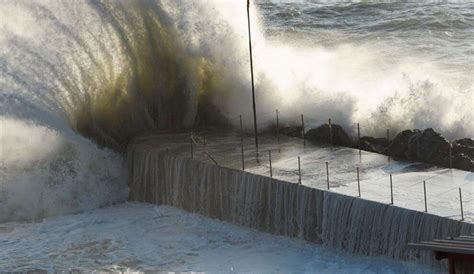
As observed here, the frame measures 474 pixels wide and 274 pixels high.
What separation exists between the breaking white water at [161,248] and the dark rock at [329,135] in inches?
134

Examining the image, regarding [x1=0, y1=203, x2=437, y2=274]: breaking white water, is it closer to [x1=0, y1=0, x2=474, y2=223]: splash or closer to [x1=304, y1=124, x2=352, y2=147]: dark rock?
[x1=0, y1=0, x2=474, y2=223]: splash

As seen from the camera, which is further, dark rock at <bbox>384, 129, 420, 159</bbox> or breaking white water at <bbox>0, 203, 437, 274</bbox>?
dark rock at <bbox>384, 129, 420, 159</bbox>

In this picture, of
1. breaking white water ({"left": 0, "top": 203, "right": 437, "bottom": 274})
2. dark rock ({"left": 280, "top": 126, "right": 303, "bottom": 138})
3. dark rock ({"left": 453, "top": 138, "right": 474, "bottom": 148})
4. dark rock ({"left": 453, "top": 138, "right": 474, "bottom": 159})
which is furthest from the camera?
dark rock ({"left": 280, "top": 126, "right": 303, "bottom": 138})

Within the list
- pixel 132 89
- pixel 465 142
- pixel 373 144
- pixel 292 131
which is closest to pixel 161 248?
pixel 373 144

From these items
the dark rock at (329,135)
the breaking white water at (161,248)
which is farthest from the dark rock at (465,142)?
the breaking white water at (161,248)

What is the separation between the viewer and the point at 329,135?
23.7 meters

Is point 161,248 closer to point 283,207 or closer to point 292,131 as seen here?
point 283,207

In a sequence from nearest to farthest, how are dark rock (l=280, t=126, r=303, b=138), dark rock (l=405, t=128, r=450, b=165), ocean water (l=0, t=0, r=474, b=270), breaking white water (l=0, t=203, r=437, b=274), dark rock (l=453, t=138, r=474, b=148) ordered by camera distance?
breaking white water (l=0, t=203, r=437, b=274)
dark rock (l=405, t=128, r=450, b=165)
dark rock (l=453, t=138, r=474, b=148)
ocean water (l=0, t=0, r=474, b=270)
dark rock (l=280, t=126, r=303, b=138)

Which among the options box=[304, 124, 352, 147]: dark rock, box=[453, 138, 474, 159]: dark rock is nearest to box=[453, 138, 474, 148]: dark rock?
box=[453, 138, 474, 159]: dark rock

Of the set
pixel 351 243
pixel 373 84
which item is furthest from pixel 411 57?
pixel 351 243

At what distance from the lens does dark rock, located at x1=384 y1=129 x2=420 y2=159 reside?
72.1ft

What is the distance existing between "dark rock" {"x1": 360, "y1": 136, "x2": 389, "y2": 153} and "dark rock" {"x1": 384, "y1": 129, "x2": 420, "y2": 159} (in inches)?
14.1

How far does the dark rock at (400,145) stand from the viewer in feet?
72.1

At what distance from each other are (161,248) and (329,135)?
5224mm
